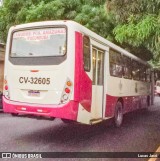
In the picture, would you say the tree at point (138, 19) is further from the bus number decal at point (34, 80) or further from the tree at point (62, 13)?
the tree at point (62, 13)

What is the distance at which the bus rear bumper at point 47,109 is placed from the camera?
8.37m

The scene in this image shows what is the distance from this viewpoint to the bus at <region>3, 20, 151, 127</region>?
8516 millimetres

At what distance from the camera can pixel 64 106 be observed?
8422 millimetres

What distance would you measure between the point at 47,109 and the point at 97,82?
2.05m

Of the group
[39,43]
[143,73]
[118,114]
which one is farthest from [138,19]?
[143,73]

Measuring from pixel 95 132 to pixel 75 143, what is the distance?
76.7 inches

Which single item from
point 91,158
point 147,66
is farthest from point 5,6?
point 91,158

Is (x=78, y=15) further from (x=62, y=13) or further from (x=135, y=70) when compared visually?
(x=135, y=70)

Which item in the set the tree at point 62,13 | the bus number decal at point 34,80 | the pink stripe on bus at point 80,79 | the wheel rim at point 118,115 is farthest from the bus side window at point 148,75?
the bus number decal at point 34,80

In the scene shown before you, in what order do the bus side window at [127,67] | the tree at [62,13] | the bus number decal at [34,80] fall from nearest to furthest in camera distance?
the bus number decal at [34,80]
the bus side window at [127,67]
the tree at [62,13]

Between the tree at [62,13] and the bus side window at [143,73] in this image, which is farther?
the tree at [62,13]

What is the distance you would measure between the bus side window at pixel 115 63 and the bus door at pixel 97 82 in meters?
0.85

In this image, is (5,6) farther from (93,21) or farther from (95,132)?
(95,132)

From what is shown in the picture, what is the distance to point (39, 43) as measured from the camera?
9.11m
